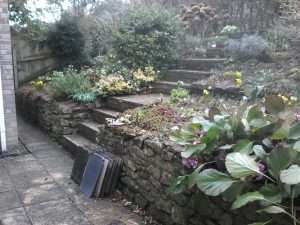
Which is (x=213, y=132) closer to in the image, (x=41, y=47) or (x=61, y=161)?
(x=61, y=161)

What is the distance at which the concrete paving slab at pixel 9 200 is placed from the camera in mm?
3227

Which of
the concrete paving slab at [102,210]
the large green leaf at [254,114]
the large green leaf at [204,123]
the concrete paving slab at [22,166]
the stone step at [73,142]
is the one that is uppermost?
the large green leaf at [254,114]

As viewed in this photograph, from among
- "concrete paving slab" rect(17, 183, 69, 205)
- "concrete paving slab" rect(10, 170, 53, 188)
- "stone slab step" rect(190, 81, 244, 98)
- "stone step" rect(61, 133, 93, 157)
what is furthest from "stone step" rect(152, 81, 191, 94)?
"concrete paving slab" rect(17, 183, 69, 205)

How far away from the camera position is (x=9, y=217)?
2.99 metres

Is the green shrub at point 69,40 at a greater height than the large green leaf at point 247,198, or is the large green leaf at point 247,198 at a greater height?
the green shrub at point 69,40

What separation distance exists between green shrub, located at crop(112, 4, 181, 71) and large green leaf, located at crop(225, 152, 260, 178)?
4.49 metres

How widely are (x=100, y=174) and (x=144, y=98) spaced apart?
206cm

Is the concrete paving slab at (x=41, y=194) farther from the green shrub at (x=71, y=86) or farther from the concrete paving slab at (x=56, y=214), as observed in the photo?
the green shrub at (x=71, y=86)

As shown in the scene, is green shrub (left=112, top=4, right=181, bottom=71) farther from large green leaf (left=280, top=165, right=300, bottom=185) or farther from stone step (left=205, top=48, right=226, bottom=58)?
large green leaf (left=280, top=165, right=300, bottom=185)

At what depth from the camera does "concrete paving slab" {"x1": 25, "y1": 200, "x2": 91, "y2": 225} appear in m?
2.92

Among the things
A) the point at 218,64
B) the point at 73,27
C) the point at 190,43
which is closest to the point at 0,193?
the point at 218,64

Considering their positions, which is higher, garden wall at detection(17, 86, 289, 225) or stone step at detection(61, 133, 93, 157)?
garden wall at detection(17, 86, 289, 225)

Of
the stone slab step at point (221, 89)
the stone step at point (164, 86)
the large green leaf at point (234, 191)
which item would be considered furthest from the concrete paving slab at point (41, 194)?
the stone step at point (164, 86)

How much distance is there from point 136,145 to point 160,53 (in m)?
3.36
